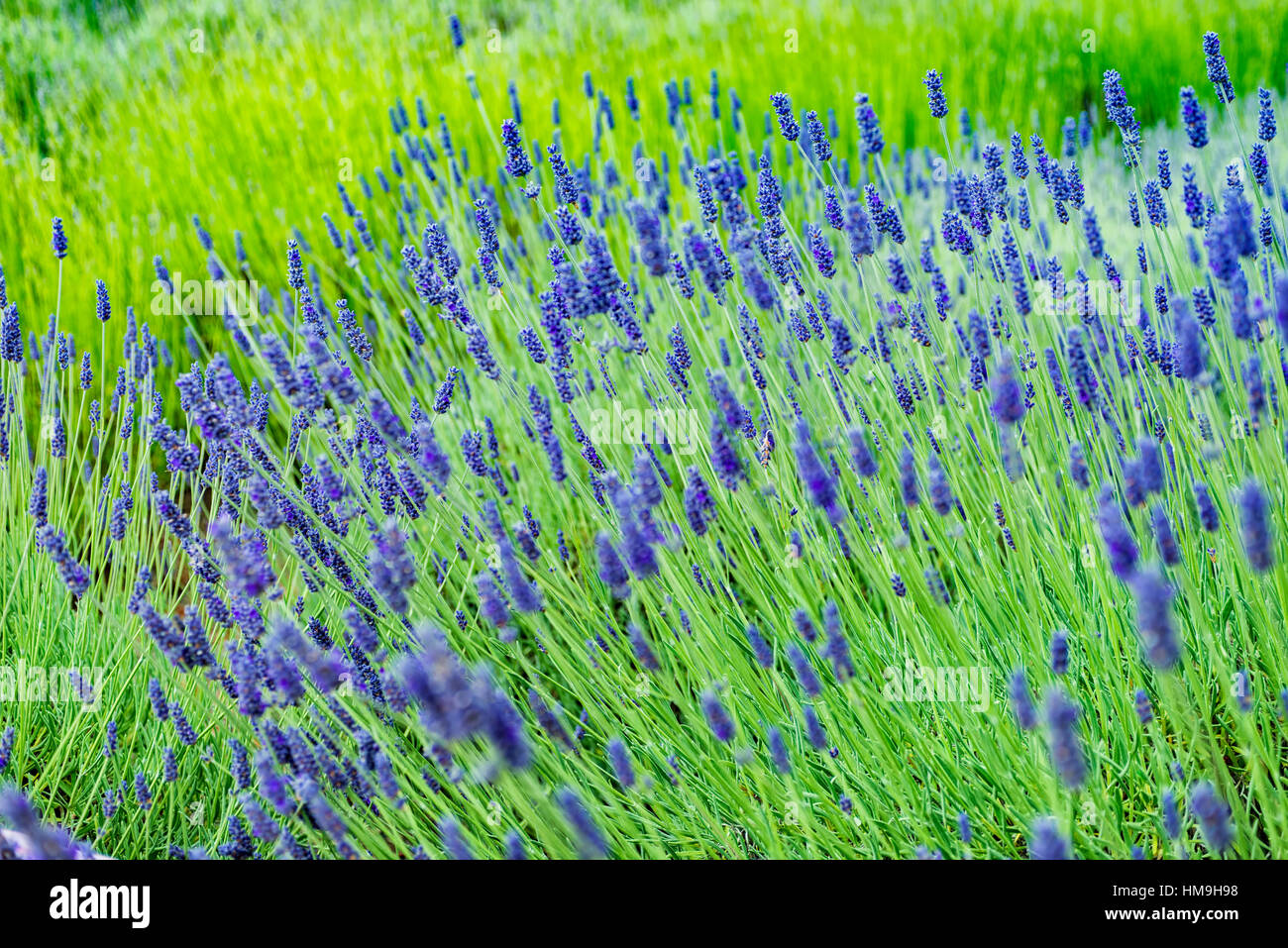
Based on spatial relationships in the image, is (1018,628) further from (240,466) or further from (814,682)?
(240,466)

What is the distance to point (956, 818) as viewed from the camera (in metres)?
1.14

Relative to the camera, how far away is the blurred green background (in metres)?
3.49

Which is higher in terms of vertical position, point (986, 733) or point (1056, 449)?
point (1056, 449)

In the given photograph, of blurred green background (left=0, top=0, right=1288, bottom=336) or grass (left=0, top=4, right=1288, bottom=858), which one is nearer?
grass (left=0, top=4, right=1288, bottom=858)

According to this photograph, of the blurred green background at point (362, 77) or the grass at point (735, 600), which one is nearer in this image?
the grass at point (735, 600)

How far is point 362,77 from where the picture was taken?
4184mm

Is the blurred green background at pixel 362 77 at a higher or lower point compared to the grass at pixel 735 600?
higher

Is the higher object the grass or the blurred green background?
the blurred green background

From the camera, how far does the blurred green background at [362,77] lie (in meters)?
3.49

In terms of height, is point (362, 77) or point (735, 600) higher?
point (362, 77)

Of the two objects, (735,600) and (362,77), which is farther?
(362,77)
